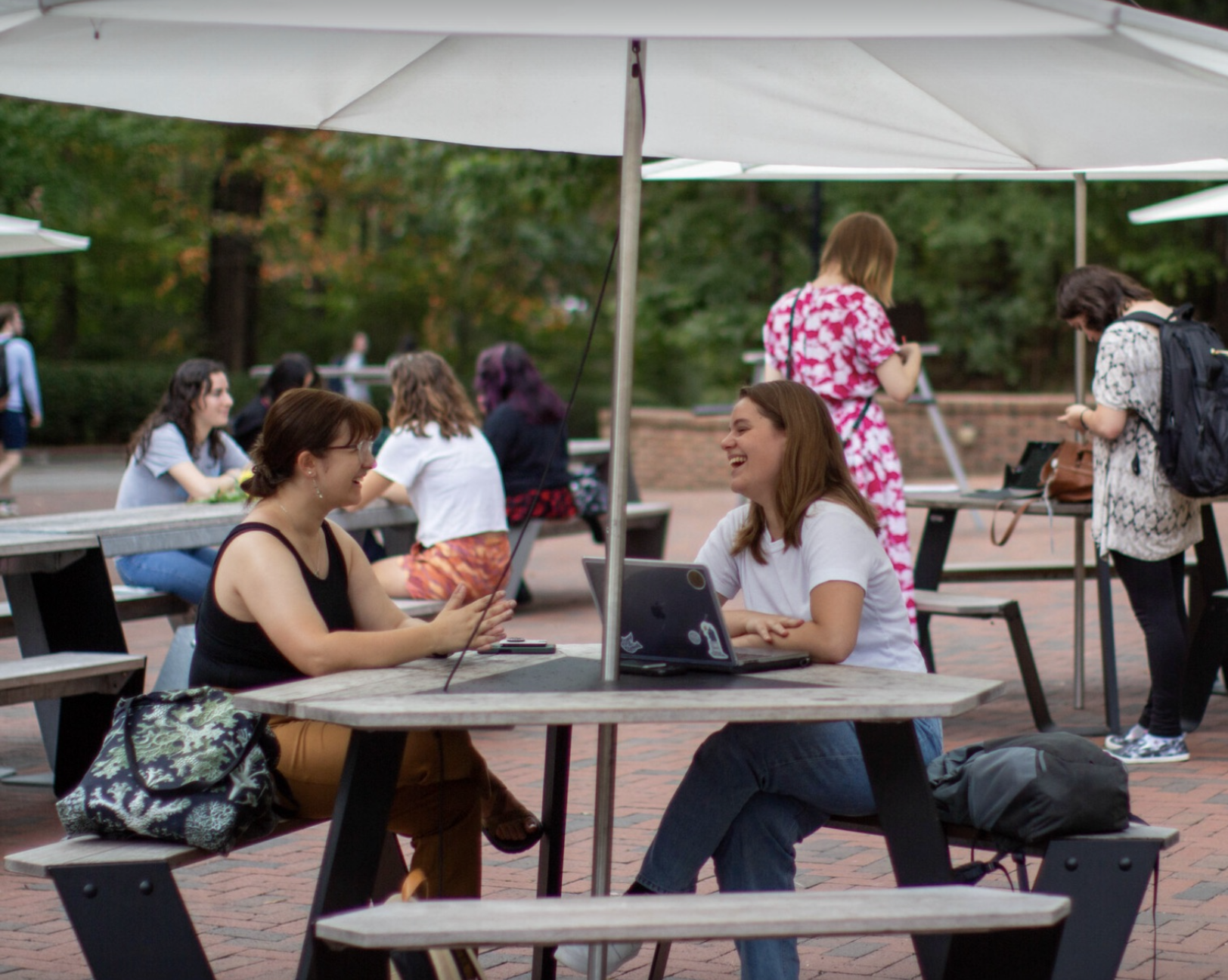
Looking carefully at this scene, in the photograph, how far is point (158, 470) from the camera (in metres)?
7.77

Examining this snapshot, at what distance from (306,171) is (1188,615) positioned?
27.1 m

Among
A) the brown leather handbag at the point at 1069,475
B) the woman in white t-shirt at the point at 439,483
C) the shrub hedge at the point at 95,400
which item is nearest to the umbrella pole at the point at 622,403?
the brown leather handbag at the point at 1069,475

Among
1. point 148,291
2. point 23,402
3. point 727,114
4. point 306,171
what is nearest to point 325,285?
point 148,291

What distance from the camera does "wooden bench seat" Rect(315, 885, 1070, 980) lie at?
2.84 m

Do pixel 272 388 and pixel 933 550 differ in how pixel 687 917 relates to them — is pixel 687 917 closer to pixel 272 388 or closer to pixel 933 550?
pixel 933 550

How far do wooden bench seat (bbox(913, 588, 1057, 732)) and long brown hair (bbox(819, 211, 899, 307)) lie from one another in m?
1.32

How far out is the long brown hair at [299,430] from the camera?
4.00 m

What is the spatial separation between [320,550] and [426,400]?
384 centimetres

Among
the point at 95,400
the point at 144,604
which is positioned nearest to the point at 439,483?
the point at 144,604

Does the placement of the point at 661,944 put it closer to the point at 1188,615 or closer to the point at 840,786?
the point at 840,786

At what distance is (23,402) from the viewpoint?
17672 mm

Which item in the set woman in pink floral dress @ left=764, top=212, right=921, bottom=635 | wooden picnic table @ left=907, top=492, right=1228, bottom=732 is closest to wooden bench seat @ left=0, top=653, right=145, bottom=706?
woman in pink floral dress @ left=764, top=212, right=921, bottom=635

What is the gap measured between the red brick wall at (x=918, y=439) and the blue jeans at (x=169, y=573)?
14.2 metres

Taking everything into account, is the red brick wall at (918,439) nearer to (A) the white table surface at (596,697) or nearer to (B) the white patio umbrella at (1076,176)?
(B) the white patio umbrella at (1076,176)
